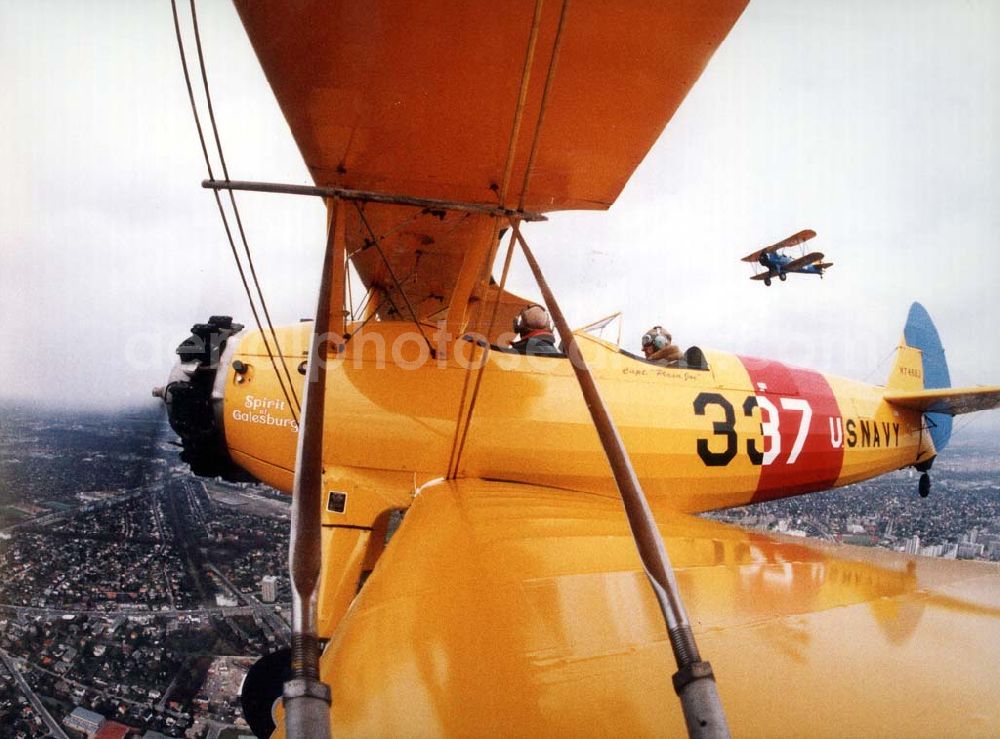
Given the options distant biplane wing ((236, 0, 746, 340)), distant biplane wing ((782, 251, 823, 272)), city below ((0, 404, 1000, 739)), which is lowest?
city below ((0, 404, 1000, 739))

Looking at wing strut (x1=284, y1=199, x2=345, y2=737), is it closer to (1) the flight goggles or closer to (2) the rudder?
(1) the flight goggles

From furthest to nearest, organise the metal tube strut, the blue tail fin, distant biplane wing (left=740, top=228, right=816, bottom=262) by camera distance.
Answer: distant biplane wing (left=740, top=228, right=816, bottom=262) < the blue tail fin < the metal tube strut

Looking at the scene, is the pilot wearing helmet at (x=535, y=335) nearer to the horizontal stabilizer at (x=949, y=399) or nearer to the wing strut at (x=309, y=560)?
the wing strut at (x=309, y=560)

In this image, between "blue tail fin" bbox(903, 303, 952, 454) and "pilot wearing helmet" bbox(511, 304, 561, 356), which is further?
"blue tail fin" bbox(903, 303, 952, 454)

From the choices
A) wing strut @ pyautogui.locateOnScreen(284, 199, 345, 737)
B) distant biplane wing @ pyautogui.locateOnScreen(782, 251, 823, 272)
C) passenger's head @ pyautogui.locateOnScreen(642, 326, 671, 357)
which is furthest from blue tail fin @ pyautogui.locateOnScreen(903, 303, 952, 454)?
distant biplane wing @ pyautogui.locateOnScreen(782, 251, 823, 272)

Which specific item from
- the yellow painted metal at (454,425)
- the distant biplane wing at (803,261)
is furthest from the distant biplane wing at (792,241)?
the yellow painted metal at (454,425)

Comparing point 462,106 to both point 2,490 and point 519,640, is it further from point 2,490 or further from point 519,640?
point 2,490

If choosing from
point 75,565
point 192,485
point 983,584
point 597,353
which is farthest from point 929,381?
point 192,485

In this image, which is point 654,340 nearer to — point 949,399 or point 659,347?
point 659,347
